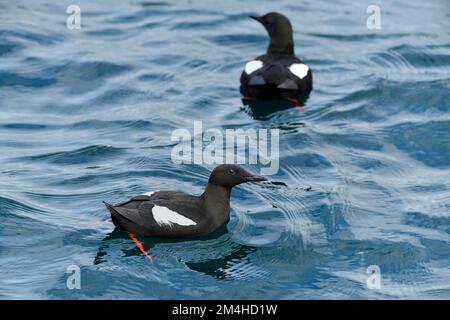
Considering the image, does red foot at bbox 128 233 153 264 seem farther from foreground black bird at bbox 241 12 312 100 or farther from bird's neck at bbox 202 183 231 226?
foreground black bird at bbox 241 12 312 100

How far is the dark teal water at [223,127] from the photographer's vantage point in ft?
32.5

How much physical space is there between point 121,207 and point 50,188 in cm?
177

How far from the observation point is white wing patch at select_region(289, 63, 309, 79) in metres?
14.0

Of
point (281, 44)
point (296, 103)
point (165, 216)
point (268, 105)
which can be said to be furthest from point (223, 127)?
point (165, 216)

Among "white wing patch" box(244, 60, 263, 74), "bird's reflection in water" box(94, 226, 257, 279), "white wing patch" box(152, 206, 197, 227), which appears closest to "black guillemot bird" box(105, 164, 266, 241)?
"white wing patch" box(152, 206, 197, 227)

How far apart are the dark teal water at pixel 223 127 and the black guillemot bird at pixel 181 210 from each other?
6.8 inches

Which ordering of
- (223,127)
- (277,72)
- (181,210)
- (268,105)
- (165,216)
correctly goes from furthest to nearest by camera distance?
(268,105) < (277,72) < (223,127) < (181,210) < (165,216)

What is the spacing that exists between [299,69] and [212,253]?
15.3ft

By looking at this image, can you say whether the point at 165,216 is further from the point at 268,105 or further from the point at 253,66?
the point at 253,66

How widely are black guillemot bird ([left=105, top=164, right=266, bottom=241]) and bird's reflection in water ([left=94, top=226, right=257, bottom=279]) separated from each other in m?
0.10

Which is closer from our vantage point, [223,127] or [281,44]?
[223,127]

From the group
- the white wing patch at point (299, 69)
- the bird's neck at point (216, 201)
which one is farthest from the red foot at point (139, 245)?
the white wing patch at point (299, 69)

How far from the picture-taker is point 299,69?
14156 mm

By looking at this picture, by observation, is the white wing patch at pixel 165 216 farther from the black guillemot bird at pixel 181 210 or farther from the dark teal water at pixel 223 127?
the dark teal water at pixel 223 127
